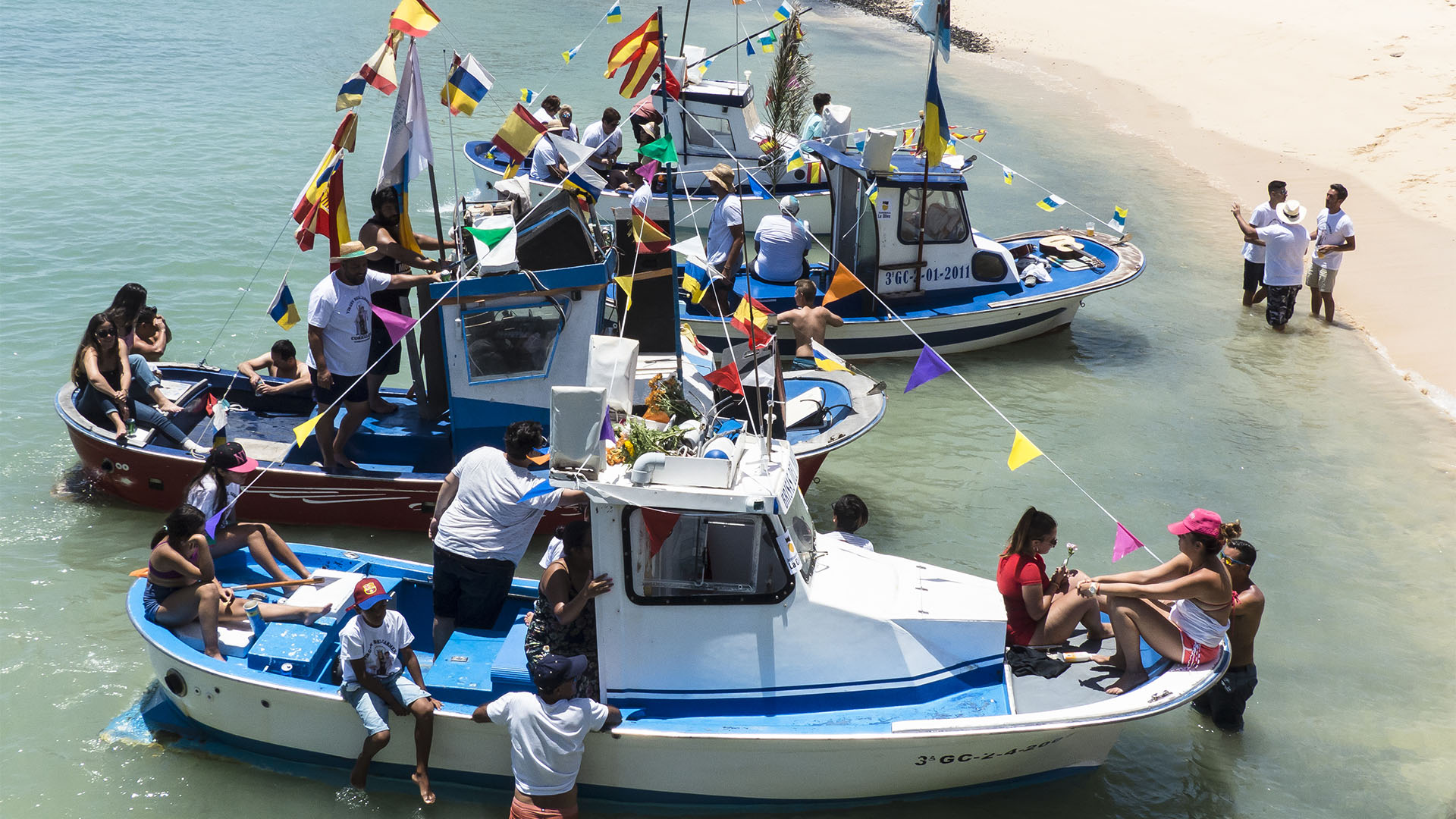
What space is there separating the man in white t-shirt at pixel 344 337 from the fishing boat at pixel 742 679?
252 centimetres

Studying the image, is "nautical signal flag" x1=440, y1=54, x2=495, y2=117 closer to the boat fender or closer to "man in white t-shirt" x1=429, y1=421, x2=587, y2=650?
"man in white t-shirt" x1=429, y1=421, x2=587, y2=650

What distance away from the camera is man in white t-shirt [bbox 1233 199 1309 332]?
14445mm

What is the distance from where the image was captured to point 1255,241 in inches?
594

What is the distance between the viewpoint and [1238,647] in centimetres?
728

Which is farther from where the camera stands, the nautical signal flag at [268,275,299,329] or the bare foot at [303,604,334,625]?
the nautical signal flag at [268,275,299,329]

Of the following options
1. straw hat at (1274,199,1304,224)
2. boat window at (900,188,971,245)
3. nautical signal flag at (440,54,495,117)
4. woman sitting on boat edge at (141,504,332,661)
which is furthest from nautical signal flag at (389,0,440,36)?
straw hat at (1274,199,1304,224)

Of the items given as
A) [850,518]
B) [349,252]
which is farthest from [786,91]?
[850,518]

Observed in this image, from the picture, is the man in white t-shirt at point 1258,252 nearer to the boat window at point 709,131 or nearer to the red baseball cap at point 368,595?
the boat window at point 709,131

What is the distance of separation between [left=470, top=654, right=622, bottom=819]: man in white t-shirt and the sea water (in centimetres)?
73

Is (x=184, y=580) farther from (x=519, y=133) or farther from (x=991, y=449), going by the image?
(x=991, y=449)

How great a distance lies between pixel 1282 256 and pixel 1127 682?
398 inches

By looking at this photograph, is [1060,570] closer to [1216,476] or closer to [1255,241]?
[1216,476]

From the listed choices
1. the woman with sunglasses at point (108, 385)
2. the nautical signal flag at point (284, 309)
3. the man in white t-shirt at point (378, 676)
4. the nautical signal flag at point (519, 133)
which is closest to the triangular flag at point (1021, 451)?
the man in white t-shirt at point (378, 676)

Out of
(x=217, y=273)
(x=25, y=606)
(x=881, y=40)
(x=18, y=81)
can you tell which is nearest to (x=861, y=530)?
(x=25, y=606)
